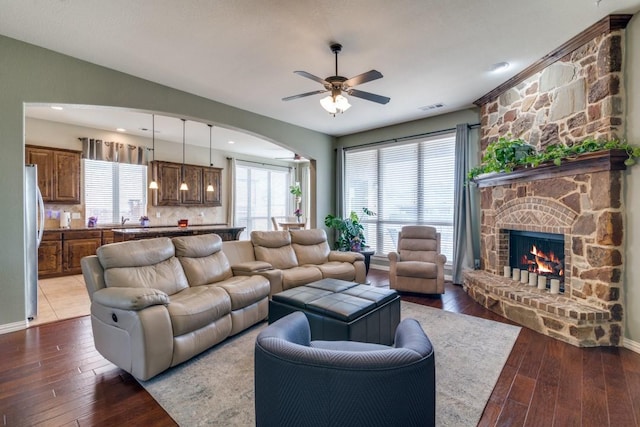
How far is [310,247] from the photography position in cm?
486

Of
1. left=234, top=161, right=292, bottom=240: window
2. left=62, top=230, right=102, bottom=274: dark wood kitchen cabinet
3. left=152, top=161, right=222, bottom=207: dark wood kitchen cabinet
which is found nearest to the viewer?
left=62, top=230, right=102, bottom=274: dark wood kitchen cabinet

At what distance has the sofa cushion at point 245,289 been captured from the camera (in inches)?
118

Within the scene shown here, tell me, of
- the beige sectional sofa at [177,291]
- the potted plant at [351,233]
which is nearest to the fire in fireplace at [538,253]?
the beige sectional sofa at [177,291]

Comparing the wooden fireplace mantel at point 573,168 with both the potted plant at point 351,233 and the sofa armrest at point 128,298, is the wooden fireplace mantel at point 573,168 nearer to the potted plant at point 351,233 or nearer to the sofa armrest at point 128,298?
the potted plant at point 351,233

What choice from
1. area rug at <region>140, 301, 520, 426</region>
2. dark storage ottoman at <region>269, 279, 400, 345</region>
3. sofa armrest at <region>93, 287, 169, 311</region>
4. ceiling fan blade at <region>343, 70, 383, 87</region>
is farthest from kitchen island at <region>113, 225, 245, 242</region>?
ceiling fan blade at <region>343, 70, 383, 87</region>

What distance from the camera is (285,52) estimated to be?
329cm

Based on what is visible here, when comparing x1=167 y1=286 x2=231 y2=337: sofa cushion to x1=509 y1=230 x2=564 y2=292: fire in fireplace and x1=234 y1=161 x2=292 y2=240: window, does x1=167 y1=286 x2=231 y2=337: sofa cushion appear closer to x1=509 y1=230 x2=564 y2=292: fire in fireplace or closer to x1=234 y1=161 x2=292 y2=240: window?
x1=509 y1=230 x2=564 y2=292: fire in fireplace

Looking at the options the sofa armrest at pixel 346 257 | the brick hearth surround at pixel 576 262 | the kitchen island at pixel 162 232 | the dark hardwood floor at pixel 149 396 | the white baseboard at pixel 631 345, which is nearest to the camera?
the dark hardwood floor at pixel 149 396

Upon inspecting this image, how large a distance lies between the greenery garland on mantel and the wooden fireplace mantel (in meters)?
0.04

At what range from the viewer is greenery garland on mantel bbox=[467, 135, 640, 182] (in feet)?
9.14

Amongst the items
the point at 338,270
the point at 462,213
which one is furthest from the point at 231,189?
the point at 462,213

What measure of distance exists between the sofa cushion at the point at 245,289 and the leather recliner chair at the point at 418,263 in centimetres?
212

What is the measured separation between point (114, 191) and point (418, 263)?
6.51 meters

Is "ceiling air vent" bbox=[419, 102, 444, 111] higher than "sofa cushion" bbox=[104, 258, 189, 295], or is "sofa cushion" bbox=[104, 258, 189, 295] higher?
"ceiling air vent" bbox=[419, 102, 444, 111]
